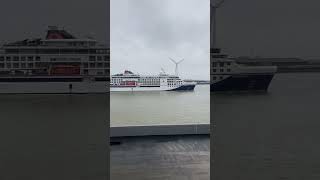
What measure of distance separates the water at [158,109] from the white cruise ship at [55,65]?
138 inches

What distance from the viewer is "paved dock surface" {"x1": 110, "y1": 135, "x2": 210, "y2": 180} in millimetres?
3582

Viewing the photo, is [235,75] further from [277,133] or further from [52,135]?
[52,135]

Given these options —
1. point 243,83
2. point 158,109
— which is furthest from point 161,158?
point 158,109

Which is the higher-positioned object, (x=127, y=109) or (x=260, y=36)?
(x=260, y=36)

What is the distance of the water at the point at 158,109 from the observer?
6891mm

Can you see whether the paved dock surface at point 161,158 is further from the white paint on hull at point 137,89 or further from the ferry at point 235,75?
the white paint on hull at point 137,89

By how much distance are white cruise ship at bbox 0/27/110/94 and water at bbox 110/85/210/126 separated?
11.5 ft

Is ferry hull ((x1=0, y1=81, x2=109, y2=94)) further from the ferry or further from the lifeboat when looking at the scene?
the ferry

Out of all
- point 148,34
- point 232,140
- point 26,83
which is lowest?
point 232,140

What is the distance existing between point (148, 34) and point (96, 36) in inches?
108

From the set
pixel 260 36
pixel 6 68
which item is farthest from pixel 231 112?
pixel 6 68

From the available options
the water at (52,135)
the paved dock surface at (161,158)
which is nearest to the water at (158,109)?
the paved dock surface at (161,158)

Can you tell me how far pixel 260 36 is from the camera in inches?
120

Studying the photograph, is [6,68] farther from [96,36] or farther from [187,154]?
[187,154]
